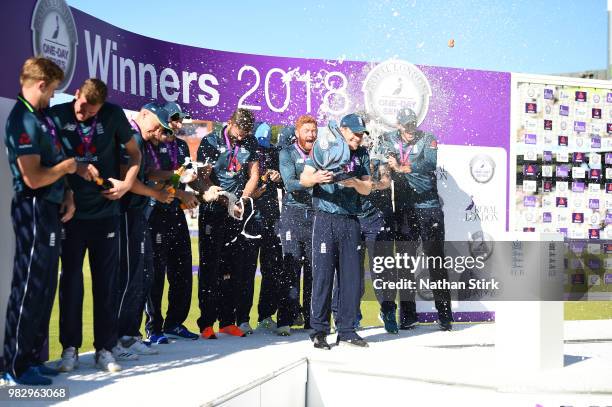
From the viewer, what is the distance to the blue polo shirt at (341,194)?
566cm

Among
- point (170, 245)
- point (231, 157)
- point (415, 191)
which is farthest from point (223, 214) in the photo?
point (415, 191)

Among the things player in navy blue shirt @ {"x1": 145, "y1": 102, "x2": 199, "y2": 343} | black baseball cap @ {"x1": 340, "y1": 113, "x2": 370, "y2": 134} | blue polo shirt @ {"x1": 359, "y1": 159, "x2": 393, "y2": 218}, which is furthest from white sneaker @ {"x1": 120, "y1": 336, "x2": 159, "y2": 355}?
blue polo shirt @ {"x1": 359, "y1": 159, "x2": 393, "y2": 218}

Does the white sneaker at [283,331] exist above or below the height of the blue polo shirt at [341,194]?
below

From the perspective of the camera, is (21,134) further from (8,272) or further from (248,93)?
(248,93)

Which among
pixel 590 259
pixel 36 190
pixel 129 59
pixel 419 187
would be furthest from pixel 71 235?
pixel 590 259

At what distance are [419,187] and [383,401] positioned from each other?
9.01ft

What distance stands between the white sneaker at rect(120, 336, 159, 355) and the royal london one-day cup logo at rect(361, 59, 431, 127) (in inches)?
141

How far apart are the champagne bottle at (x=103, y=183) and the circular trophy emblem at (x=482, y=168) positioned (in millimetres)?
4577

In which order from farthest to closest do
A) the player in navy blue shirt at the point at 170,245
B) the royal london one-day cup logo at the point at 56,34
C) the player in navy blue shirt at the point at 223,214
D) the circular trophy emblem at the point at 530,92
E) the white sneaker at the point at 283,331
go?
the circular trophy emblem at the point at 530,92 < the white sneaker at the point at 283,331 < the player in navy blue shirt at the point at 223,214 < the player in navy blue shirt at the point at 170,245 < the royal london one-day cup logo at the point at 56,34

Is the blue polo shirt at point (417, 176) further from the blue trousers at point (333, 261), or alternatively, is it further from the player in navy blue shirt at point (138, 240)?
the player in navy blue shirt at point (138, 240)

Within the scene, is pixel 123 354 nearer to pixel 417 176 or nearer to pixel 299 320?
pixel 299 320

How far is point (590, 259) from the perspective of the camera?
8953mm

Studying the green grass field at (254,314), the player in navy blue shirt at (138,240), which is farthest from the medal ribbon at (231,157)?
the green grass field at (254,314)

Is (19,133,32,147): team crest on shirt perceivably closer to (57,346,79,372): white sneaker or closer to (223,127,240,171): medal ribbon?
(57,346,79,372): white sneaker
